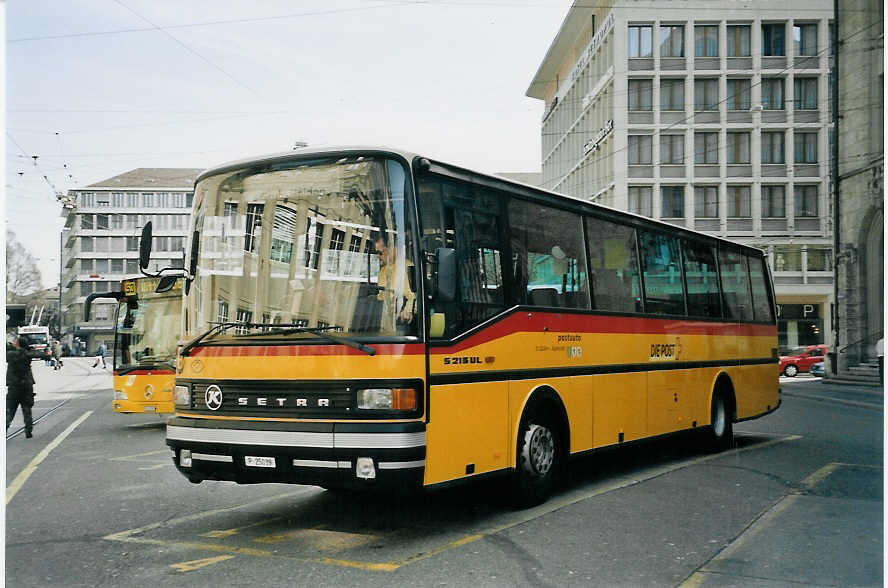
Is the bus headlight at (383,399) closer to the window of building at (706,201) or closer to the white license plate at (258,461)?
the white license plate at (258,461)

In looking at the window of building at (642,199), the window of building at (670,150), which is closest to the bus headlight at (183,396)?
the window of building at (642,199)

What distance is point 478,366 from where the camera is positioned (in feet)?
26.0

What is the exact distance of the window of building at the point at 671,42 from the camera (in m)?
56.6

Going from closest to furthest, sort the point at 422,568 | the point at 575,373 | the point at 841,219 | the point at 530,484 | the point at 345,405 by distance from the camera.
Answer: the point at 422,568
the point at 345,405
the point at 530,484
the point at 575,373
the point at 841,219

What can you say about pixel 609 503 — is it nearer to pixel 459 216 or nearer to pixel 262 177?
pixel 459 216

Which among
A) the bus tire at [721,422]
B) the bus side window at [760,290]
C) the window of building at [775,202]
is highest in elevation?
the window of building at [775,202]

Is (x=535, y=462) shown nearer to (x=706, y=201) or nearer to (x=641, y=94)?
(x=641, y=94)

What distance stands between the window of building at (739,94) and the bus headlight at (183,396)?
179 ft

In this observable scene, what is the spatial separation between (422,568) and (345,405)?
1341mm

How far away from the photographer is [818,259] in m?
57.3

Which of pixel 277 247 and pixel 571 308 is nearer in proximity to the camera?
pixel 277 247

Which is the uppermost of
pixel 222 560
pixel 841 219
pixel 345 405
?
pixel 841 219

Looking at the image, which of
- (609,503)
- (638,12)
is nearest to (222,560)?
(609,503)

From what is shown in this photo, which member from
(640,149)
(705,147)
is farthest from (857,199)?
(640,149)
